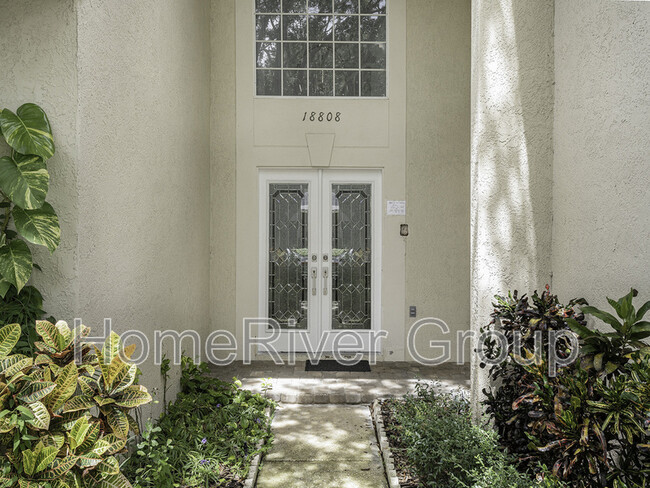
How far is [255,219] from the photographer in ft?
19.4

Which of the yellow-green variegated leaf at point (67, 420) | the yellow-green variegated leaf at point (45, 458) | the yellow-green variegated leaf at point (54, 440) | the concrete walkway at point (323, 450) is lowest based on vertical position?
the concrete walkway at point (323, 450)

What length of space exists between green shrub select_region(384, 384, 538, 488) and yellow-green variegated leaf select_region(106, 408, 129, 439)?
1601mm

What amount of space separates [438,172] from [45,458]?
505 cm

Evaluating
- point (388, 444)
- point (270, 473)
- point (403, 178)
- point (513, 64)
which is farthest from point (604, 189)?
point (403, 178)

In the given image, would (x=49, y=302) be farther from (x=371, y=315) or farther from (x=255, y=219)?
(x=371, y=315)

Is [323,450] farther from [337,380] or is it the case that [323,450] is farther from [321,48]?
[321,48]

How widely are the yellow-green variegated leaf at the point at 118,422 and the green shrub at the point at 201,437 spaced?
1.97 feet

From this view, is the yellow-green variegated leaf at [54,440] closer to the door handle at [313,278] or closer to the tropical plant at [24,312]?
the tropical plant at [24,312]

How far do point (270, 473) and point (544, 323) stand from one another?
2.04 m

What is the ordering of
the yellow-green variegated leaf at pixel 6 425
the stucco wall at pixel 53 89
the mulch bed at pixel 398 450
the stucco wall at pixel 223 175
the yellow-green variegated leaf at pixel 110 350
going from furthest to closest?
the stucco wall at pixel 223 175 < the mulch bed at pixel 398 450 < the stucco wall at pixel 53 89 < the yellow-green variegated leaf at pixel 110 350 < the yellow-green variegated leaf at pixel 6 425

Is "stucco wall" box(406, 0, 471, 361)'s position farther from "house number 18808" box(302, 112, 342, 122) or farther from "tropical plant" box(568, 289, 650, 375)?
"tropical plant" box(568, 289, 650, 375)

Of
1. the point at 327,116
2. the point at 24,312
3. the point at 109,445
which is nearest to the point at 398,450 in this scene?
the point at 109,445

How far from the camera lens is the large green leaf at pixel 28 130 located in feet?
7.42

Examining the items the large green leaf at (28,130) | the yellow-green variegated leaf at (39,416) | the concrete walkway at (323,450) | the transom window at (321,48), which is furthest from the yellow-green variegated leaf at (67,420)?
the transom window at (321,48)
